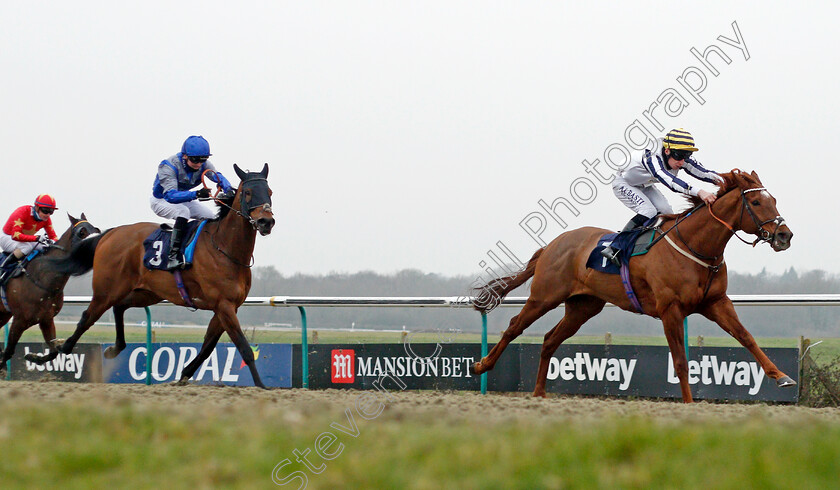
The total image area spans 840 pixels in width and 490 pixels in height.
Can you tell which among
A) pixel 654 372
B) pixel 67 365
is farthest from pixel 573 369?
pixel 67 365

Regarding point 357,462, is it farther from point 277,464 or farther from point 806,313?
point 806,313

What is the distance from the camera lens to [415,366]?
9.02m

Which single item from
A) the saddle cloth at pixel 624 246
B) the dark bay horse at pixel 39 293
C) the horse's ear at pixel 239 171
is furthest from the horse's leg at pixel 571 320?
the dark bay horse at pixel 39 293

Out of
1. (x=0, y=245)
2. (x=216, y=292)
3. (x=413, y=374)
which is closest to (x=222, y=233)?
(x=216, y=292)

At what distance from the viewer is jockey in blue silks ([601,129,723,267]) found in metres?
6.75

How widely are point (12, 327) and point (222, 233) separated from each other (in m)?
3.32

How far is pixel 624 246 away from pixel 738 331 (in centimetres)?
117

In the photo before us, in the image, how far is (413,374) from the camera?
9023 millimetres

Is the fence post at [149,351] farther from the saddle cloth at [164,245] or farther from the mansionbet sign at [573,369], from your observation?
the saddle cloth at [164,245]

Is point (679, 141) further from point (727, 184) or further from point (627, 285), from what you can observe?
point (627, 285)

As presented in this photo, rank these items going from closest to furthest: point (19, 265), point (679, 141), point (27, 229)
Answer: point (679, 141), point (19, 265), point (27, 229)

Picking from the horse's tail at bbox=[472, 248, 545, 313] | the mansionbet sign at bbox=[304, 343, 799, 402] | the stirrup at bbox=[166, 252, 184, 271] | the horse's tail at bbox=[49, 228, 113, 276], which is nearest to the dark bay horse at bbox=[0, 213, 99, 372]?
the horse's tail at bbox=[49, 228, 113, 276]

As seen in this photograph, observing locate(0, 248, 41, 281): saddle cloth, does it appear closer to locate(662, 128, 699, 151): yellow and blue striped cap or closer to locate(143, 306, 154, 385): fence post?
locate(143, 306, 154, 385): fence post

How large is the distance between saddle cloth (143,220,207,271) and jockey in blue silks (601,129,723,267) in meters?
3.47
